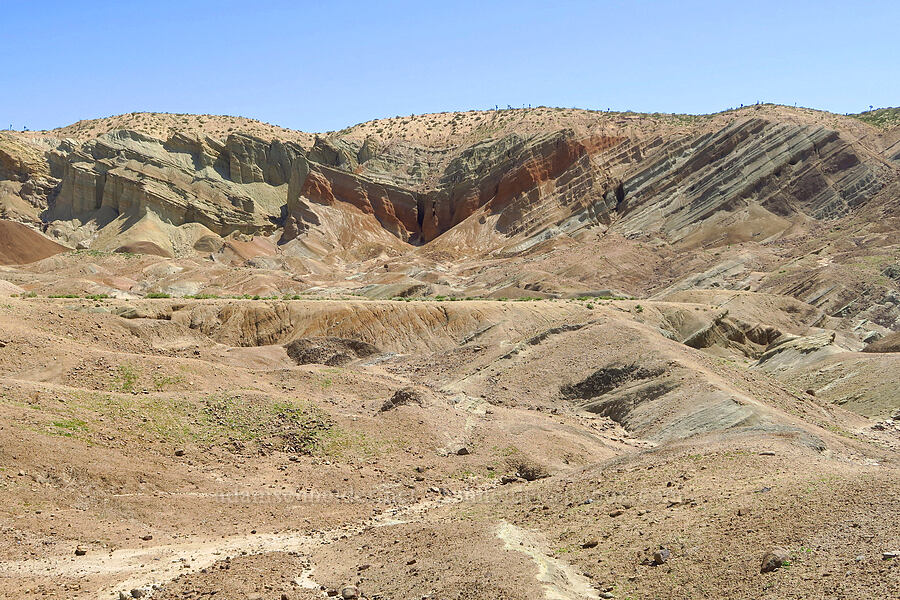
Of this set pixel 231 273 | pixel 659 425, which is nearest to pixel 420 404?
pixel 659 425

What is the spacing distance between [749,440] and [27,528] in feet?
47.3

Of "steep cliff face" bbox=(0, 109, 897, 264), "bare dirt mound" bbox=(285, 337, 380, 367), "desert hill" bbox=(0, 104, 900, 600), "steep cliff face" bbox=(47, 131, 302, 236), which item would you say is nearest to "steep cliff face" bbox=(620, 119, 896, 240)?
"steep cliff face" bbox=(0, 109, 897, 264)

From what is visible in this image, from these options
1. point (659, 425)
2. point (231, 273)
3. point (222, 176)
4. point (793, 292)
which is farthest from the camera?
point (222, 176)

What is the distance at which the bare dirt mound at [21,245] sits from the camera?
77750 millimetres

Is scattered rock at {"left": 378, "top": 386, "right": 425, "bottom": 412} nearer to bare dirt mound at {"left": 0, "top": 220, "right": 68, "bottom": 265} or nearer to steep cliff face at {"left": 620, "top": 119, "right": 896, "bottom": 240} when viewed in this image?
steep cliff face at {"left": 620, "top": 119, "right": 896, "bottom": 240}

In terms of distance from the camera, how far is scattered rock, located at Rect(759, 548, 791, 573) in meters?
9.91

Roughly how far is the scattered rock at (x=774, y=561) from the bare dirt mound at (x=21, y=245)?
81.3 m

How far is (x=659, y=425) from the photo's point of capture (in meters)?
25.2

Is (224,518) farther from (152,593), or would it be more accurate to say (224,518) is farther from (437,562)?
(437,562)

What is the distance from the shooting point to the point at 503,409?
89.4 feet

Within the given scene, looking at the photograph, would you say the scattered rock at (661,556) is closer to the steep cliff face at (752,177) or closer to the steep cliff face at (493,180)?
the steep cliff face at (493,180)

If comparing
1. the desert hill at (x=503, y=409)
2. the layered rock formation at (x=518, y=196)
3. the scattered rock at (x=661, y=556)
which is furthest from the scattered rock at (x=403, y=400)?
the layered rock formation at (x=518, y=196)

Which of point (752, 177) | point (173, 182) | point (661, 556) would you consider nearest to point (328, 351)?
point (661, 556)

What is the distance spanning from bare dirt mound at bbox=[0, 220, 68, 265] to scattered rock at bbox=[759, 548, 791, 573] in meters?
81.3
